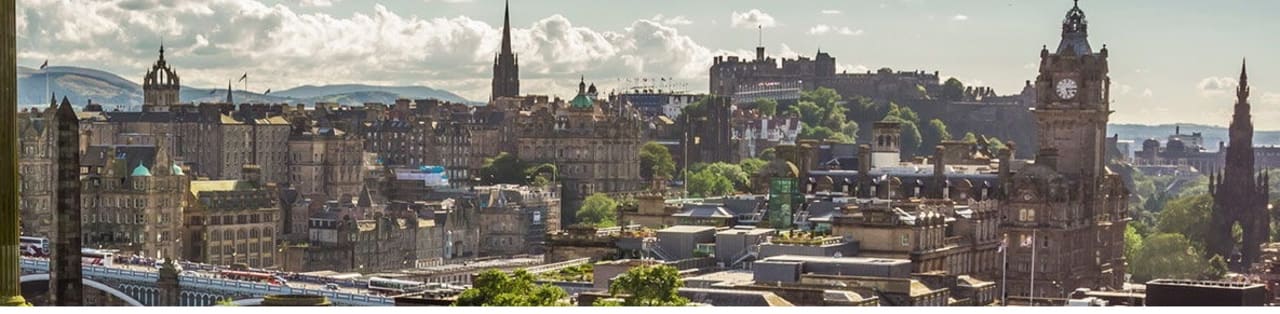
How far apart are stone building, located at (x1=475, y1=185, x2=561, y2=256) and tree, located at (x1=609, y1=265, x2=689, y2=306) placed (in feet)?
130

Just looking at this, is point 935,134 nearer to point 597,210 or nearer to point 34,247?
point 597,210

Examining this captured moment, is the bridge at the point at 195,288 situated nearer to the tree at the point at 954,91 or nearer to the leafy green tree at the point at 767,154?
the leafy green tree at the point at 767,154

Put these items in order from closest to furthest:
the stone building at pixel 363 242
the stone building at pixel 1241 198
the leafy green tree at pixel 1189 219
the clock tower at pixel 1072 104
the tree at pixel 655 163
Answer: the clock tower at pixel 1072 104 < the stone building at pixel 363 242 < the stone building at pixel 1241 198 < the leafy green tree at pixel 1189 219 < the tree at pixel 655 163

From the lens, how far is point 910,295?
50.3 metres

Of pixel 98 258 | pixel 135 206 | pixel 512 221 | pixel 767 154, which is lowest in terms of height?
pixel 98 258

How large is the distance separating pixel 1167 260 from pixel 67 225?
151 ft

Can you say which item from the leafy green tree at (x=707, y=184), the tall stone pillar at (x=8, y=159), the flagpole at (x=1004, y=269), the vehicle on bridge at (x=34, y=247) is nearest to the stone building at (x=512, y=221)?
the leafy green tree at (x=707, y=184)

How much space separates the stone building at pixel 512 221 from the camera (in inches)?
3447

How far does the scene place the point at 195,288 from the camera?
65.4 metres

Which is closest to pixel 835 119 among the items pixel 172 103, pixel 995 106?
pixel 995 106

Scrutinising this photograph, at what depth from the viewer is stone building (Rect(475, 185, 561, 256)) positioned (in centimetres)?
8756

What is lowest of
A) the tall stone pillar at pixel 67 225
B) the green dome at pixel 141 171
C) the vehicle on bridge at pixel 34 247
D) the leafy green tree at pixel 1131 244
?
the leafy green tree at pixel 1131 244

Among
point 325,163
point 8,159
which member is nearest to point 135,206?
point 325,163

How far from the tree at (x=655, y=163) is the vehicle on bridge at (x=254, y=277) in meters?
38.2
